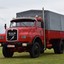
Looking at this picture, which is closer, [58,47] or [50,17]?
[50,17]

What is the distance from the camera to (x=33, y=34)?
21.0m

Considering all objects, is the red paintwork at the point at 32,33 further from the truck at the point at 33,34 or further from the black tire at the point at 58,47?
the black tire at the point at 58,47

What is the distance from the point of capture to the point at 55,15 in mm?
24875

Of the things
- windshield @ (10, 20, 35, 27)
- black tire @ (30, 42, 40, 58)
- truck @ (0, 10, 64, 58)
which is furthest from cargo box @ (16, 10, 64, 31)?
black tire @ (30, 42, 40, 58)

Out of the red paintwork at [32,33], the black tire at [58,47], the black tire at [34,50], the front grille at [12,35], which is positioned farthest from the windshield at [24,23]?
the black tire at [58,47]

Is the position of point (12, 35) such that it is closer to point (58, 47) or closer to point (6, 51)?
point (6, 51)

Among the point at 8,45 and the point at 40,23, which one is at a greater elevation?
the point at 40,23

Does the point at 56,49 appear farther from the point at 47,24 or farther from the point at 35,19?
the point at 35,19

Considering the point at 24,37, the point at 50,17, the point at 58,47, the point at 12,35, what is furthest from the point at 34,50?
the point at 58,47

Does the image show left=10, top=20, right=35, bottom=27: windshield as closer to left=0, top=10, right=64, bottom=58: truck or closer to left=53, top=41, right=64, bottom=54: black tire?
left=0, top=10, right=64, bottom=58: truck

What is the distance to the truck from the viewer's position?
20.8 m

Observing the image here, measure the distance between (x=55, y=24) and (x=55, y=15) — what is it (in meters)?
0.66

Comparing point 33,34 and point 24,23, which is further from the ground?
point 24,23

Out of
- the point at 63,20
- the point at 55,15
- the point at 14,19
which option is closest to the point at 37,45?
the point at 14,19
